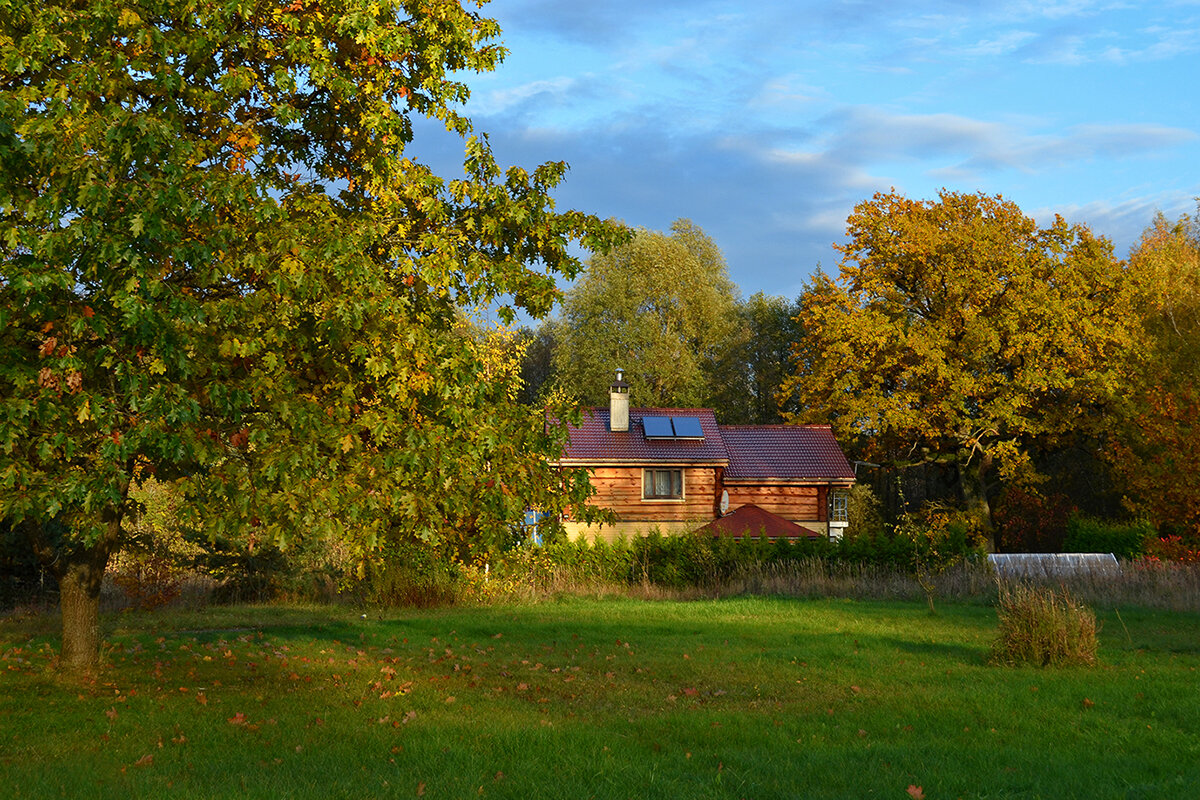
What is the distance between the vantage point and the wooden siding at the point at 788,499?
3972 cm

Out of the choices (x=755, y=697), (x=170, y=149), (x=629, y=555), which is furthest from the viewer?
(x=629, y=555)

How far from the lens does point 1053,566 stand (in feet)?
89.9

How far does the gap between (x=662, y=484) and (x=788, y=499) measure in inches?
195

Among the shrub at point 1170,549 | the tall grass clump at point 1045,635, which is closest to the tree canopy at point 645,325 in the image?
the shrub at point 1170,549

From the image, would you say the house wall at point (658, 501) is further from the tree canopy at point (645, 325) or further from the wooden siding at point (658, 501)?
the tree canopy at point (645, 325)

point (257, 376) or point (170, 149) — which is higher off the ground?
point (170, 149)

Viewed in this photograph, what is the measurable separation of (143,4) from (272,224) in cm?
245

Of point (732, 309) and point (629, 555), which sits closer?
point (629, 555)

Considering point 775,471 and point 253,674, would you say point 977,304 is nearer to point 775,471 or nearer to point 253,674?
point 775,471

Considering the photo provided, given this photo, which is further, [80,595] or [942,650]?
[942,650]

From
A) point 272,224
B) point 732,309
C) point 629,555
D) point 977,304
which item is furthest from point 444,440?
point 732,309

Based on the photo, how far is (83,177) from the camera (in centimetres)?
813

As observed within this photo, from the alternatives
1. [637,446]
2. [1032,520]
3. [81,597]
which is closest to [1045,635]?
[81,597]

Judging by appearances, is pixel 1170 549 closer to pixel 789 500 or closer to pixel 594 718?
pixel 789 500
